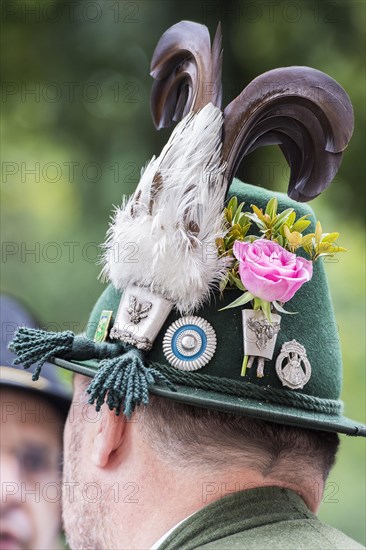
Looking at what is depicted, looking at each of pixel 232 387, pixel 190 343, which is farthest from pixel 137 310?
pixel 232 387

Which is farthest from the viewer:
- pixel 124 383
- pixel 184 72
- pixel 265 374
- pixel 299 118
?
pixel 184 72

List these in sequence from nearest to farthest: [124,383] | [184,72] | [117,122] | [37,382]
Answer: [124,383] < [184,72] < [37,382] < [117,122]

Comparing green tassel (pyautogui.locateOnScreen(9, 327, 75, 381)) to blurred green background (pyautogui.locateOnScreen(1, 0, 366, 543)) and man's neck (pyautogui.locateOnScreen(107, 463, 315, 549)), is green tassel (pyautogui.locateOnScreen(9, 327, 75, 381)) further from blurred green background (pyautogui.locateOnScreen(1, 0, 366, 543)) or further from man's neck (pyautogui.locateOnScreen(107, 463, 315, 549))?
blurred green background (pyautogui.locateOnScreen(1, 0, 366, 543))

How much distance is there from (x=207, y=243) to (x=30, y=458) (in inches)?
58.5

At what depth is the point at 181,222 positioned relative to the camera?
179 centimetres

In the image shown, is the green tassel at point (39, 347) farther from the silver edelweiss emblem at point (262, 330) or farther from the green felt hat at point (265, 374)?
the silver edelweiss emblem at point (262, 330)

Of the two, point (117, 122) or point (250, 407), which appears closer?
point (250, 407)

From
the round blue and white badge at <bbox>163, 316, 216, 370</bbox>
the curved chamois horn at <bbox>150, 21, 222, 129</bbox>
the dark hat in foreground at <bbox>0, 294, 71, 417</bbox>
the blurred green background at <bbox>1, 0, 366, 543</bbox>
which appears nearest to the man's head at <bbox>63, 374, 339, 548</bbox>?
the round blue and white badge at <bbox>163, 316, 216, 370</bbox>

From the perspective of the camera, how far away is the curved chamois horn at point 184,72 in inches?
74.3

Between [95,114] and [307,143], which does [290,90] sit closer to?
[307,143]

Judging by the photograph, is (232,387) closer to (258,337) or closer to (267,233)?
(258,337)

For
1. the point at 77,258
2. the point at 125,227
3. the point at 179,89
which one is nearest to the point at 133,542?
the point at 125,227

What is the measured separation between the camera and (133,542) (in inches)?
70.4

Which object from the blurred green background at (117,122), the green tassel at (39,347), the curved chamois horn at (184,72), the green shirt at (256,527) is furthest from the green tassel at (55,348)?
the blurred green background at (117,122)
